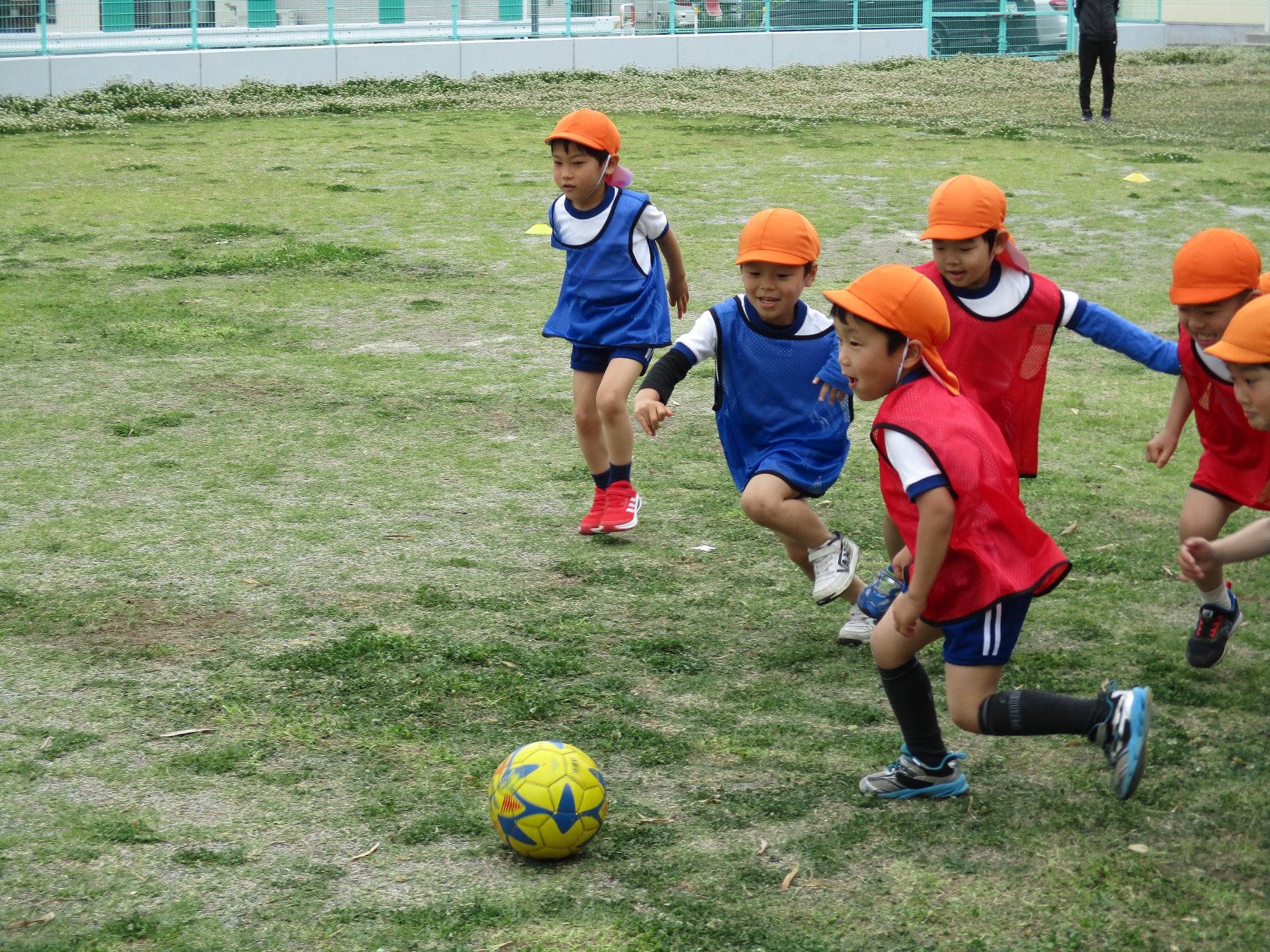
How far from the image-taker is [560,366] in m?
7.63

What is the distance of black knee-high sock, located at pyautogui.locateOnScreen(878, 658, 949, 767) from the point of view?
3316 mm

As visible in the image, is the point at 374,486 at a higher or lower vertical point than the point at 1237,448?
lower

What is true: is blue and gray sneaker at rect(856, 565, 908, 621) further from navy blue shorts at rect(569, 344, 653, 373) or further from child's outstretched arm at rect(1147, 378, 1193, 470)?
navy blue shorts at rect(569, 344, 653, 373)

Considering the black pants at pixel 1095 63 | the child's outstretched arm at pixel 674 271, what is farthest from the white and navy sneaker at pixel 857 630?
the black pants at pixel 1095 63

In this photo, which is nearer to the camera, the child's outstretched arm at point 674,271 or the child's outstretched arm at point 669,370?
the child's outstretched arm at point 669,370

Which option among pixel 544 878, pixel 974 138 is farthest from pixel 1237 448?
pixel 974 138

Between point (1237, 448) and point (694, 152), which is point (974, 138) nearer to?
point (694, 152)

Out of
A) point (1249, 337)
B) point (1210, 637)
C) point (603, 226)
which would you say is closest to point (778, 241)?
point (603, 226)

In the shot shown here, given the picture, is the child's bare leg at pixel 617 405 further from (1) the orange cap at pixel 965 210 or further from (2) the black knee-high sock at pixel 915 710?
(2) the black knee-high sock at pixel 915 710

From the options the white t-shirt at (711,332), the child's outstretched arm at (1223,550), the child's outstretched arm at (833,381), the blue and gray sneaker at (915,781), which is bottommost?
the blue and gray sneaker at (915,781)

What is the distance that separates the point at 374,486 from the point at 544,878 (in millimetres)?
2984

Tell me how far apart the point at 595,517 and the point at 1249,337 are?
2.76m

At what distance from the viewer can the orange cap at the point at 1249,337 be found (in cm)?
308

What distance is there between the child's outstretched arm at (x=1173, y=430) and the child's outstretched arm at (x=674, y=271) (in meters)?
1.96
